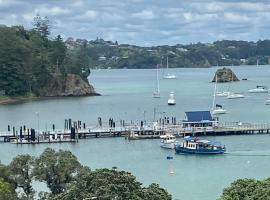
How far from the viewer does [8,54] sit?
137 metres

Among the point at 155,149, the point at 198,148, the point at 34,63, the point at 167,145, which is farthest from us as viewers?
the point at 34,63

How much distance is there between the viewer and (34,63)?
461 ft

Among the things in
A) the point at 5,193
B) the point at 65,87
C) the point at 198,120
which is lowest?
the point at 198,120

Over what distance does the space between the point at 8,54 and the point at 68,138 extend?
6318cm

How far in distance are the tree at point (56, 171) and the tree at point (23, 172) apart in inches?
19.0

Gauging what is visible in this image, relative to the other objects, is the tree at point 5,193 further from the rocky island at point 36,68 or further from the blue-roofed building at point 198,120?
the rocky island at point 36,68

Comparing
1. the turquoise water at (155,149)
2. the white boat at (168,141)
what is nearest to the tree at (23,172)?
the turquoise water at (155,149)

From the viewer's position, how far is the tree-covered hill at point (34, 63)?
135 metres

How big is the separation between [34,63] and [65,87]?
841cm

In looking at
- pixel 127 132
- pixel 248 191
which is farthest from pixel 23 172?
pixel 127 132

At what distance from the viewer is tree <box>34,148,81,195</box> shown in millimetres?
35906

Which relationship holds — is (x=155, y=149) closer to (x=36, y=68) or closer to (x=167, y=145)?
(x=167, y=145)

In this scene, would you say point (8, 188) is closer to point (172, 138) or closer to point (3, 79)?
point (172, 138)

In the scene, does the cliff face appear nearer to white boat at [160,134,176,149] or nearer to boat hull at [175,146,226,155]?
white boat at [160,134,176,149]
